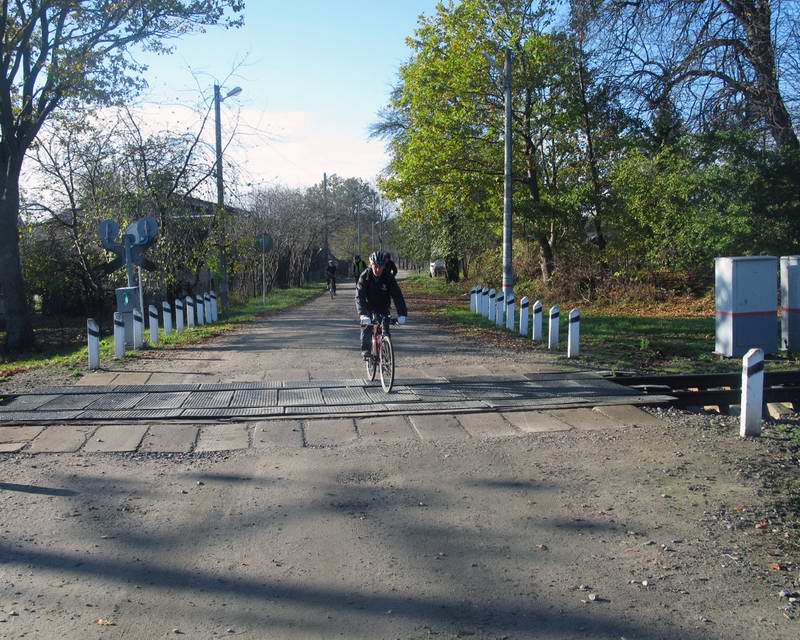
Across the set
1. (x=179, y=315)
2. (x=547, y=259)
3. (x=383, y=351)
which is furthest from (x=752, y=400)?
(x=547, y=259)

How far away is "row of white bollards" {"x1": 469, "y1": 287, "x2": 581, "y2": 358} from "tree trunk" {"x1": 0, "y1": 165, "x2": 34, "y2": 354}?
42.3 ft

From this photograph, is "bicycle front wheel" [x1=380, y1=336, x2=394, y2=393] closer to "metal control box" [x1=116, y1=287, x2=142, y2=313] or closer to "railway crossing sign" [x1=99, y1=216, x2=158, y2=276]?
"metal control box" [x1=116, y1=287, x2=142, y2=313]

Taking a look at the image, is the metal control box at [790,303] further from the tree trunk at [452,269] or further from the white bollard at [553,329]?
the tree trunk at [452,269]

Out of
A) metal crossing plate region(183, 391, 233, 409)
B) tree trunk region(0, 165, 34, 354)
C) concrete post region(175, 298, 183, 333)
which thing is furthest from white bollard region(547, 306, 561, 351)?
tree trunk region(0, 165, 34, 354)

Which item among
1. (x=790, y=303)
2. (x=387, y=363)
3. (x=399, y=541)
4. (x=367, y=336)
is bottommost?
(x=399, y=541)

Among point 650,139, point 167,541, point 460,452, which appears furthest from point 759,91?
point 167,541

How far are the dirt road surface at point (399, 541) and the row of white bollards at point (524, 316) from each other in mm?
5055

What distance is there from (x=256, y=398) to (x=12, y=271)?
14.2 metres

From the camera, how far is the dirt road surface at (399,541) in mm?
3953

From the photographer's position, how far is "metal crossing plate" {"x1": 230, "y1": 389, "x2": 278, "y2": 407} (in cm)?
925

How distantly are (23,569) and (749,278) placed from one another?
1186 centimetres

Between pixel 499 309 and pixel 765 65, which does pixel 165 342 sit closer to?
pixel 499 309

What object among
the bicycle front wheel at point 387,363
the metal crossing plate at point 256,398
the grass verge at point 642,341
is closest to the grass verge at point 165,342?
the metal crossing plate at point 256,398

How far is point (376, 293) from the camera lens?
10.2m
